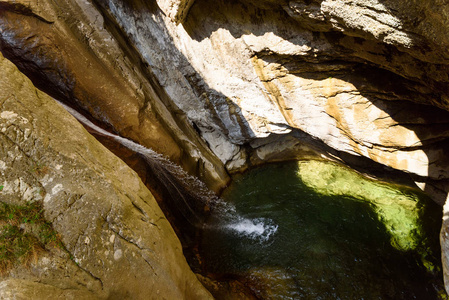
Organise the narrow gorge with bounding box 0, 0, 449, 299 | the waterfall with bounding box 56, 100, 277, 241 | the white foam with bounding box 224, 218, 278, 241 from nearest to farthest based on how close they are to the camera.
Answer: the narrow gorge with bounding box 0, 0, 449, 299
the waterfall with bounding box 56, 100, 277, 241
the white foam with bounding box 224, 218, 278, 241

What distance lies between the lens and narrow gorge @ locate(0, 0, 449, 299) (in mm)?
2965

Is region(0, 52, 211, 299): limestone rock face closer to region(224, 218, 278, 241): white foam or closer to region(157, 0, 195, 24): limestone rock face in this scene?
region(157, 0, 195, 24): limestone rock face

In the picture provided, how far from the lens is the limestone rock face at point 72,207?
2.76 m

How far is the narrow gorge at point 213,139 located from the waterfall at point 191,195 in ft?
0.13

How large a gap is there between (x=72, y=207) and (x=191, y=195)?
445cm

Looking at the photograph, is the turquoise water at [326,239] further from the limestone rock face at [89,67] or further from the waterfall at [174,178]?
the limestone rock face at [89,67]

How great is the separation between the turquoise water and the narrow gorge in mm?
42

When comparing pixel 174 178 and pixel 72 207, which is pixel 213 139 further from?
pixel 72 207

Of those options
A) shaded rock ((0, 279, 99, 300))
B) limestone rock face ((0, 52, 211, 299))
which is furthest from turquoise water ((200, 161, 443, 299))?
shaded rock ((0, 279, 99, 300))

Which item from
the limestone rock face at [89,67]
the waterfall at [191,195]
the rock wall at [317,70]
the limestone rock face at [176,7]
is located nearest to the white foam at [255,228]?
the waterfall at [191,195]

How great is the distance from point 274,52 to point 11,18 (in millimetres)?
5549

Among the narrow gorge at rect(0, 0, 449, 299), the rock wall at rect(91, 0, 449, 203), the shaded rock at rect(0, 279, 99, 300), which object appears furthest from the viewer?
the rock wall at rect(91, 0, 449, 203)

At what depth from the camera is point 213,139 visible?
851cm

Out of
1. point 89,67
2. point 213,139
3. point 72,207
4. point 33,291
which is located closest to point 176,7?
point 89,67
